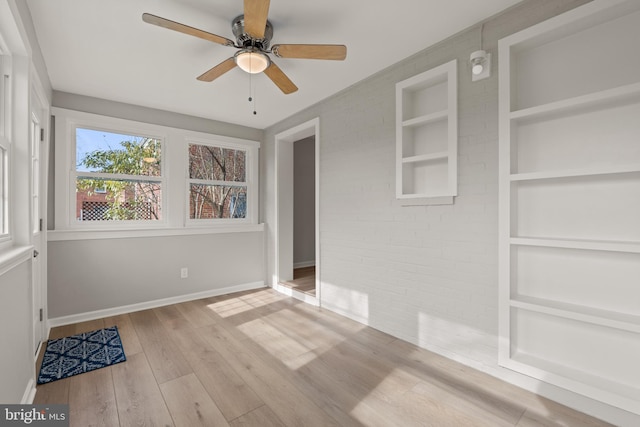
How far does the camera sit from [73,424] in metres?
1.71

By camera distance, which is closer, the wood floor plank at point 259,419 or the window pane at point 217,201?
the wood floor plank at point 259,419

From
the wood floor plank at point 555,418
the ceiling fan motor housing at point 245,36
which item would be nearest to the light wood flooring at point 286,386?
the wood floor plank at point 555,418

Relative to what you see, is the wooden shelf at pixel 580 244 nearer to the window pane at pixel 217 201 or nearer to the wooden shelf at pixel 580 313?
the wooden shelf at pixel 580 313

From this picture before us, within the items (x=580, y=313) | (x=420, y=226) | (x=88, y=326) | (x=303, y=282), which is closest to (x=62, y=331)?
(x=88, y=326)

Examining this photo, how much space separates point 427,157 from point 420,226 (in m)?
0.60

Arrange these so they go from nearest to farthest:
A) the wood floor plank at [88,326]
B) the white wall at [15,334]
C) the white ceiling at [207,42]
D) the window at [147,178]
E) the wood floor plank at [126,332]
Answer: the white wall at [15,334], the white ceiling at [207,42], the wood floor plank at [126,332], the wood floor plank at [88,326], the window at [147,178]

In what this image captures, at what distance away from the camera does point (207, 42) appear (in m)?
2.37

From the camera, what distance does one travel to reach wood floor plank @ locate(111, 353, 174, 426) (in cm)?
176

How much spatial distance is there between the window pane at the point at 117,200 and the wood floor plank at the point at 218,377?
67.9 inches

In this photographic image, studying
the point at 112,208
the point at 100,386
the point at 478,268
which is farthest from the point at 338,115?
the point at 100,386

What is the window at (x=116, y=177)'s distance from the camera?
3441 mm

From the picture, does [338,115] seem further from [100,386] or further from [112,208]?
[100,386]

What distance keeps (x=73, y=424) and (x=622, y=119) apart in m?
3.64

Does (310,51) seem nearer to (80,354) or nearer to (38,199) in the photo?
(38,199)
